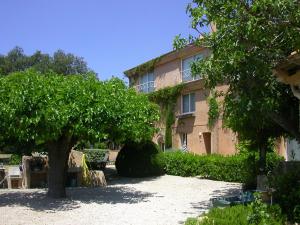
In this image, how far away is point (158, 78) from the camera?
1471 inches

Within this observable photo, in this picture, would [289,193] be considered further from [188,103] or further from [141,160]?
[188,103]

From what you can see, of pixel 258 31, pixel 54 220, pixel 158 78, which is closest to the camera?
pixel 258 31

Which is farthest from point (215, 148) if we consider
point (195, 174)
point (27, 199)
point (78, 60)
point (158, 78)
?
point (78, 60)

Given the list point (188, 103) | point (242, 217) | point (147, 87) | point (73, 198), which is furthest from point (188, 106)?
point (242, 217)

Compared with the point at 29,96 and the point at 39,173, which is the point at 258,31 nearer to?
the point at 29,96

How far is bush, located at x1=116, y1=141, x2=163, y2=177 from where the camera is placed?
940 inches

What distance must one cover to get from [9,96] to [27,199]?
3.82 meters

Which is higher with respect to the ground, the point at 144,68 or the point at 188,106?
the point at 144,68

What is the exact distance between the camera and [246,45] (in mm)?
9547

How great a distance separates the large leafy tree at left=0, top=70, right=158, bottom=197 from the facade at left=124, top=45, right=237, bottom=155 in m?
14.1

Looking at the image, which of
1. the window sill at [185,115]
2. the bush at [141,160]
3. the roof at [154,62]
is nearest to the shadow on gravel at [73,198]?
the bush at [141,160]

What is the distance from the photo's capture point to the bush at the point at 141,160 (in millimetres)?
23875

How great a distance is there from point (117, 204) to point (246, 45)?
277 inches

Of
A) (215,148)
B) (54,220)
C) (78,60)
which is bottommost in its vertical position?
(54,220)
